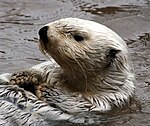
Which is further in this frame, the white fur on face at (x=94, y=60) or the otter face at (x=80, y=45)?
the white fur on face at (x=94, y=60)

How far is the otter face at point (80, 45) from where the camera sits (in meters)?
6.38

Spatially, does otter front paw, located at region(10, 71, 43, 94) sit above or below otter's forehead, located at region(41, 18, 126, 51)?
below

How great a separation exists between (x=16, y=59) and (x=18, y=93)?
1.74m

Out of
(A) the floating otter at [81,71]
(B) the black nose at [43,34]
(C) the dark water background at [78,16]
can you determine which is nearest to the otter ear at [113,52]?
(A) the floating otter at [81,71]

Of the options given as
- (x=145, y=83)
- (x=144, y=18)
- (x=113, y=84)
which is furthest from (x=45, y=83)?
(x=144, y=18)

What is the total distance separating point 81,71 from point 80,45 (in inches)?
9.7

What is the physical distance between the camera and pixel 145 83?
7.76 meters

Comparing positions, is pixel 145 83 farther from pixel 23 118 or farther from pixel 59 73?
pixel 23 118

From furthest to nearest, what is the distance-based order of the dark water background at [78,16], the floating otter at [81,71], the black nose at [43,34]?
the dark water background at [78,16], the floating otter at [81,71], the black nose at [43,34]

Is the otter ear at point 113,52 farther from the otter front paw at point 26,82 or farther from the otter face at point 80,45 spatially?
the otter front paw at point 26,82

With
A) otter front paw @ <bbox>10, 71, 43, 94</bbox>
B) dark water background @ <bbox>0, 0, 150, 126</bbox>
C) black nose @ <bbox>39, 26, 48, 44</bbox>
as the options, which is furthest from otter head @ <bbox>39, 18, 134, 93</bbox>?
dark water background @ <bbox>0, 0, 150, 126</bbox>

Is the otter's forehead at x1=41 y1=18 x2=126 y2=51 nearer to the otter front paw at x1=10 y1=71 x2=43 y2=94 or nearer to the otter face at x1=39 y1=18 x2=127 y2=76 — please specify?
the otter face at x1=39 y1=18 x2=127 y2=76

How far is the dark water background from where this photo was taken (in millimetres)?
7934

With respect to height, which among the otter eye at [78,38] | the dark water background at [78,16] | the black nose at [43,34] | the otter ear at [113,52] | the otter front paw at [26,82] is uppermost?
the black nose at [43,34]
